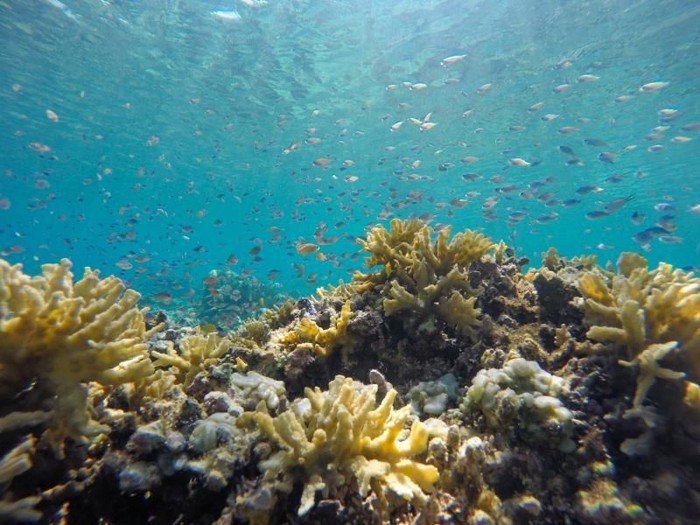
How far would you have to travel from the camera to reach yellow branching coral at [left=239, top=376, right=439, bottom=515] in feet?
7.24

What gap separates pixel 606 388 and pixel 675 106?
30.5 metres

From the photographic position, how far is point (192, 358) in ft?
13.2

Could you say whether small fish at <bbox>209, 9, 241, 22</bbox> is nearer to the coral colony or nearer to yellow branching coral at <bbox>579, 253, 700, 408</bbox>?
the coral colony

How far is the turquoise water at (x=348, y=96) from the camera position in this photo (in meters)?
16.2

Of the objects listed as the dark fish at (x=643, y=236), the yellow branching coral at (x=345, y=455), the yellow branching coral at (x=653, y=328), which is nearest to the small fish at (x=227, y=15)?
the dark fish at (x=643, y=236)

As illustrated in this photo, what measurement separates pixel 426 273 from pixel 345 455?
7.34 ft

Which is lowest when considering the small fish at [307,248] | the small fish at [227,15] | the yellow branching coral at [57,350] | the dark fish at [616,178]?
the yellow branching coral at [57,350]

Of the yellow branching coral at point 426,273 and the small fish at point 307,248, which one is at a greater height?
the small fish at point 307,248

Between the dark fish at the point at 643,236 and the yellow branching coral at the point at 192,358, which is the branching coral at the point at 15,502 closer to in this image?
the yellow branching coral at the point at 192,358

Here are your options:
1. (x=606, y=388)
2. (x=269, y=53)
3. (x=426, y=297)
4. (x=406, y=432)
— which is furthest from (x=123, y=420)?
(x=269, y=53)

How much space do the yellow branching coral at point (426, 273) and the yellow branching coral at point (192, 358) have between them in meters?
1.80

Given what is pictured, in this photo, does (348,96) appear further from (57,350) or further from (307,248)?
(57,350)

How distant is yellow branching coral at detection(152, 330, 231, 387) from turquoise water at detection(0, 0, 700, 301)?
6553 millimetres

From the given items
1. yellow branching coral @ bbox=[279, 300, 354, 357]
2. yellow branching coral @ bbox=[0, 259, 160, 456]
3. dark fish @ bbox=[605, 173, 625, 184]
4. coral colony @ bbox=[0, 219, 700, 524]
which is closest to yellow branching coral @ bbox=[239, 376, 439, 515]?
coral colony @ bbox=[0, 219, 700, 524]
